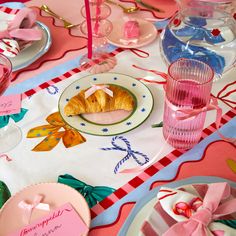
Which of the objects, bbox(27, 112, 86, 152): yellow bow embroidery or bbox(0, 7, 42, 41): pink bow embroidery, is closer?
bbox(27, 112, 86, 152): yellow bow embroidery

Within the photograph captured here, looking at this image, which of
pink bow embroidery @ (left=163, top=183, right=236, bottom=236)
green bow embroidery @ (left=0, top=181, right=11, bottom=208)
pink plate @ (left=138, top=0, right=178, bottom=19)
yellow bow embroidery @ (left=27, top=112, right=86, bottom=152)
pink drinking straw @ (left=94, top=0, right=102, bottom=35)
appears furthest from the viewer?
pink plate @ (left=138, top=0, right=178, bottom=19)

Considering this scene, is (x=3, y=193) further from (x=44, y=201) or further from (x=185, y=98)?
(x=185, y=98)

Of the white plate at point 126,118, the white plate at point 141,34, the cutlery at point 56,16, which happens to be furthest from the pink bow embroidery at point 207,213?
the cutlery at point 56,16

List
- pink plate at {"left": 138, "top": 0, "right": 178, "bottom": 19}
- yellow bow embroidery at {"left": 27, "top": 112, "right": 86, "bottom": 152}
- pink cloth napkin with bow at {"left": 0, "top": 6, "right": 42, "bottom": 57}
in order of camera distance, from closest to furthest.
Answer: yellow bow embroidery at {"left": 27, "top": 112, "right": 86, "bottom": 152} → pink cloth napkin with bow at {"left": 0, "top": 6, "right": 42, "bottom": 57} → pink plate at {"left": 138, "top": 0, "right": 178, "bottom": 19}

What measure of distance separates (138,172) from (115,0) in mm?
706

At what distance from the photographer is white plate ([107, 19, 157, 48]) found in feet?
3.49

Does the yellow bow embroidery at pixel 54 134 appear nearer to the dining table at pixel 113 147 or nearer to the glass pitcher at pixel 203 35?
the dining table at pixel 113 147

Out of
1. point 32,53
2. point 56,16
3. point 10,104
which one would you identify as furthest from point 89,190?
point 56,16

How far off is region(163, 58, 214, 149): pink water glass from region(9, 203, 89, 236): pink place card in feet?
0.85

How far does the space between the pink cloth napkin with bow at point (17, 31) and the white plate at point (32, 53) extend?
0.02m

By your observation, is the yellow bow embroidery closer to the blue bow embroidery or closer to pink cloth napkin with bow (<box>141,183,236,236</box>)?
the blue bow embroidery

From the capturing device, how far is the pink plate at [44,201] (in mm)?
643

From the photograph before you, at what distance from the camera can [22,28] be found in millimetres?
1075

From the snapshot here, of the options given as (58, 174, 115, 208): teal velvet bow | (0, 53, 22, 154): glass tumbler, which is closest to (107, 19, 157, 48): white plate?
(0, 53, 22, 154): glass tumbler
